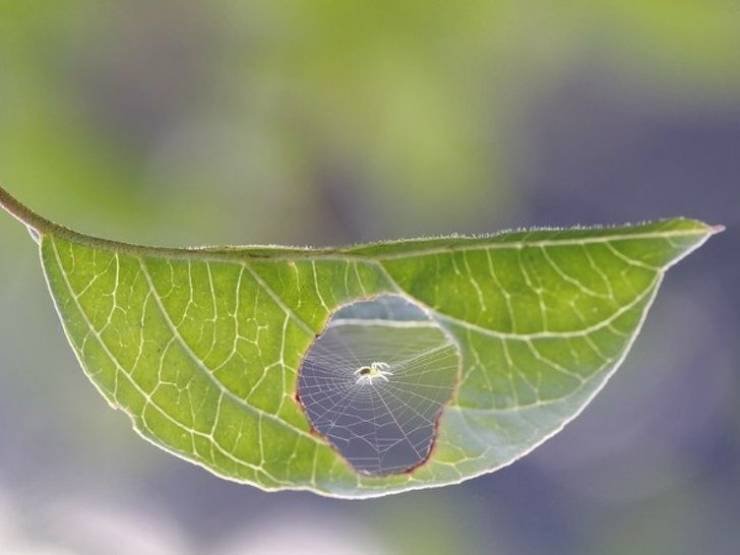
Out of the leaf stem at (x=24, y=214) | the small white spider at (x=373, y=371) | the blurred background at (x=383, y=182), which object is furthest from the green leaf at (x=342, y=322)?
the blurred background at (x=383, y=182)

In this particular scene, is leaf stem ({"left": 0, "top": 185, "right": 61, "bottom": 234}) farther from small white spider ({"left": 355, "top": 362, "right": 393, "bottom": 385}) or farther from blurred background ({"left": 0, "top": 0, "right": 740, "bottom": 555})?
blurred background ({"left": 0, "top": 0, "right": 740, "bottom": 555})

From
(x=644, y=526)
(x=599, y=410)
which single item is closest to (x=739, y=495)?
(x=644, y=526)

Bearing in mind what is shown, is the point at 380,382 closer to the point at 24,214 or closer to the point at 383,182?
the point at 24,214

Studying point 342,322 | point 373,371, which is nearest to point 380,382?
point 373,371

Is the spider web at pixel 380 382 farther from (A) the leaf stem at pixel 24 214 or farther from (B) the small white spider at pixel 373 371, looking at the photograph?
(A) the leaf stem at pixel 24 214

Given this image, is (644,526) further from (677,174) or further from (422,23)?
(422,23)

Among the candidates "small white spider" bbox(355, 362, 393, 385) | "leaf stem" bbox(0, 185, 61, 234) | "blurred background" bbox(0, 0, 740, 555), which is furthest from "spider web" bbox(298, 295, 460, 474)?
"blurred background" bbox(0, 0, 740, 555)
